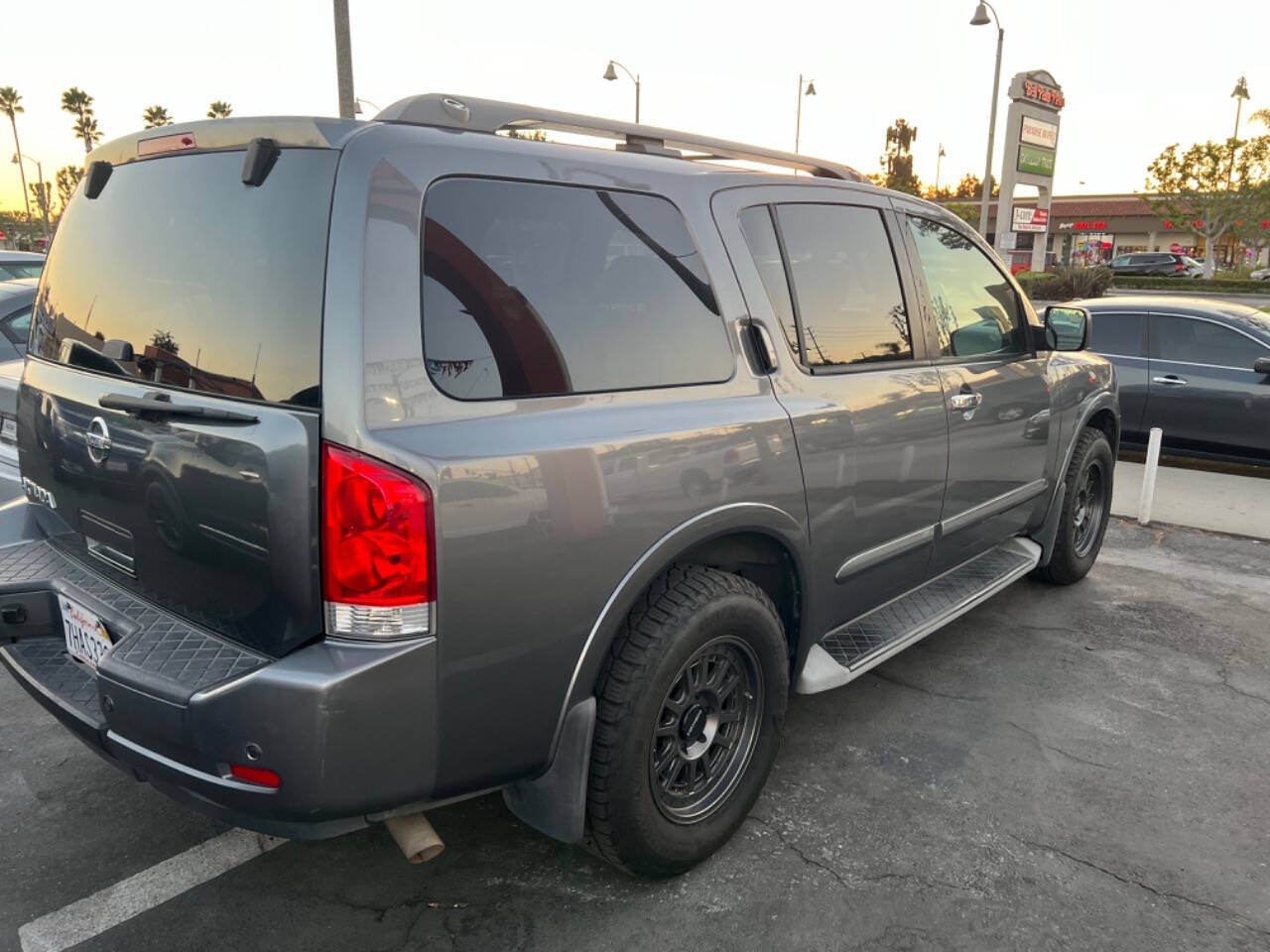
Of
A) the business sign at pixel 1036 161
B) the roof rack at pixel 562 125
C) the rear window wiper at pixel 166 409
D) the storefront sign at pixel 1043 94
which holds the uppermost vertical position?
the storefront sign at pixel 1043 94

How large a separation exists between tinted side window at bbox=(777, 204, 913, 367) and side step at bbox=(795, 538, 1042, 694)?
96 centimetres

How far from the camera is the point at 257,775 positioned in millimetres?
1882

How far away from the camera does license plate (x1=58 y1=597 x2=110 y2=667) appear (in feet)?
7.55

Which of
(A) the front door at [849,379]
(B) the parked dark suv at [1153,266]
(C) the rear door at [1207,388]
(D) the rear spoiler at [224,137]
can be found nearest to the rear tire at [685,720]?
(A) the front door at [849,379]

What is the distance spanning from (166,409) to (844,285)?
2.13m

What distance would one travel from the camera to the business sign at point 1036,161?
25.8 meters

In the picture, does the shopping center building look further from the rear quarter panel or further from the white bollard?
the rear quarter panel

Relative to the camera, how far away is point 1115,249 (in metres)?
69.8

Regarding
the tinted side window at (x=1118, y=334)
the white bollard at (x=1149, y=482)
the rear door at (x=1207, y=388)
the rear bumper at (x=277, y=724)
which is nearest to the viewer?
the rear bumper at (x=277, y=724)

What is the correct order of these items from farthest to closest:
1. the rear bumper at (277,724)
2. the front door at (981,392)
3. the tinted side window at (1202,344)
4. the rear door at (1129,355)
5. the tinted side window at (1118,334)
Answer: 1. the tinted side window at (1118,334)
2. the rear door at (1129,355)
3. the tinted side window at (1202,344)
4. the front door at (981,392)
5. the rear bumper at (277,724)

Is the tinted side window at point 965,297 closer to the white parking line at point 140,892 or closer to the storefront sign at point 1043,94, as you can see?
the white parking line at point 140,892

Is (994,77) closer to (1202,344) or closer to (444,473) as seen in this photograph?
(1202,344)

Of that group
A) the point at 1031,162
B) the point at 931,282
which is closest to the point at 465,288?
the point at 931,282

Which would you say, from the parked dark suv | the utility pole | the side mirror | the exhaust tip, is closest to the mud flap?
the exhaust tip
